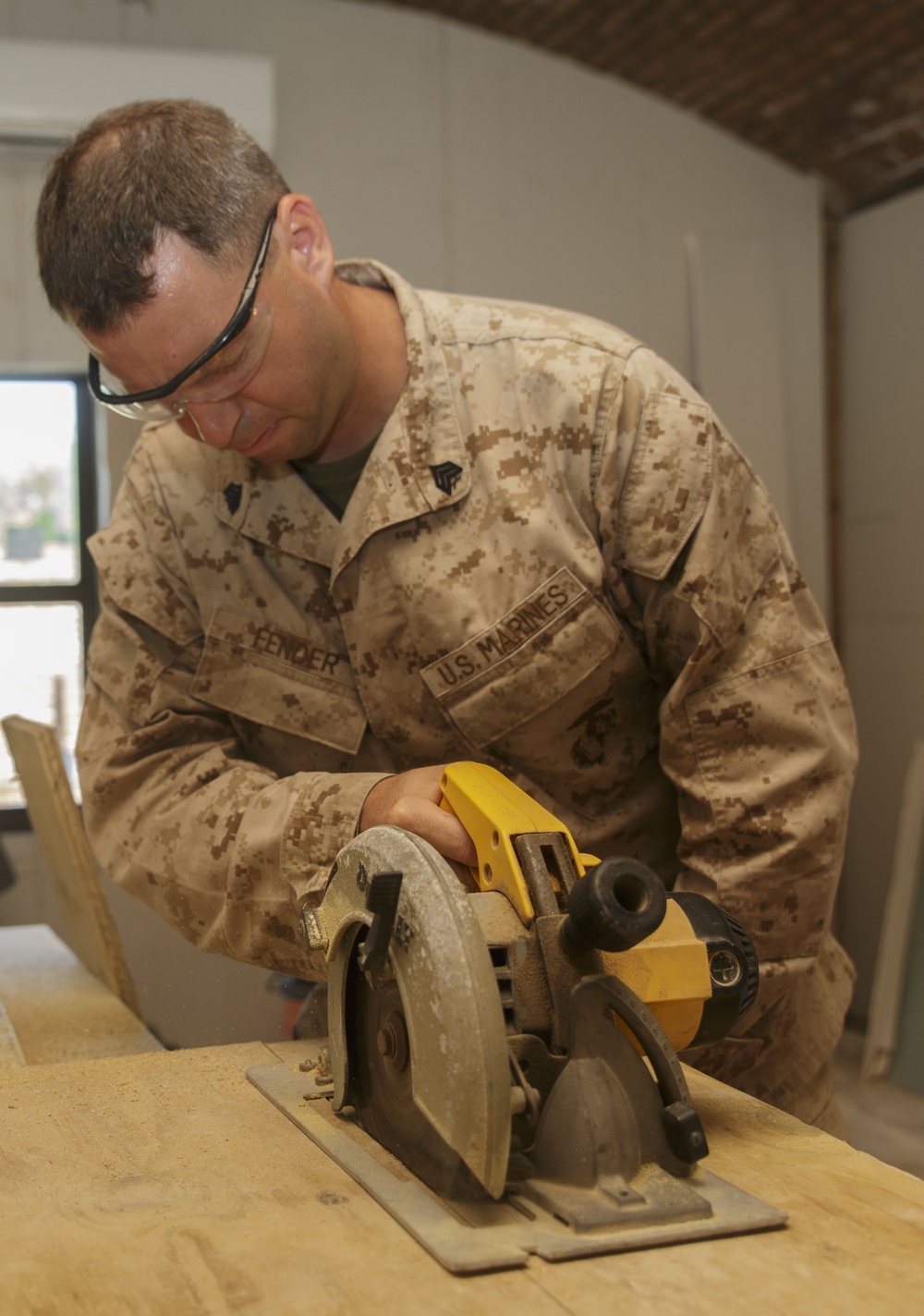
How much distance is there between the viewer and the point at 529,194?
4.12 m

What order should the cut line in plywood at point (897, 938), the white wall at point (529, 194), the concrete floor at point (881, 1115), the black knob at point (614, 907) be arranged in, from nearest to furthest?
the black knob at point (614, 907) → the concrete floor at point (881, 1115) → the white wall at point (529, 194) → the cut line in plywood at point (897, 938)

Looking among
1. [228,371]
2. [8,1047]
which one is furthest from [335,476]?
[8,1047]

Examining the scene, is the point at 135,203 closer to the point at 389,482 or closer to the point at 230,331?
the point at 230,331

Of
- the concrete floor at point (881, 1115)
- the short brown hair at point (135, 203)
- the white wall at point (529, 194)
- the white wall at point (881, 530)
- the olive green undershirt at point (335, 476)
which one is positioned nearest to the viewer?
the short brown hair at point (135, 203)

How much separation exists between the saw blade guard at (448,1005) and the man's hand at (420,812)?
12 centimetres

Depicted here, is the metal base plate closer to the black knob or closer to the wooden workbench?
the wooden workbench

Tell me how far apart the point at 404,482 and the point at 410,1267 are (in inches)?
33.2

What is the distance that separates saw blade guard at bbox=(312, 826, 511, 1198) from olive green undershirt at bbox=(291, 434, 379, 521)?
0.62 meters

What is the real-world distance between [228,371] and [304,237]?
0.60 ft

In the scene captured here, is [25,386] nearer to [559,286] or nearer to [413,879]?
[559,286]

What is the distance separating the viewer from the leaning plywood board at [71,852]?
1.83m

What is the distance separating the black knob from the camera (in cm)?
85

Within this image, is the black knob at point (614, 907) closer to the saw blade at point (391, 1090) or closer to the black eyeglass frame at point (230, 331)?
the saw blade at point (391, 1090)

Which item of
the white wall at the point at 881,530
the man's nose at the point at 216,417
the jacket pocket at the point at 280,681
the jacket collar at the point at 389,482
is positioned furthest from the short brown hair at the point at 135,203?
the white wall at the point at 881,530
